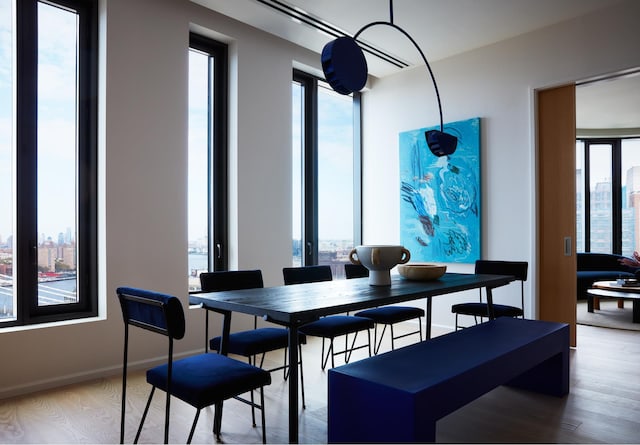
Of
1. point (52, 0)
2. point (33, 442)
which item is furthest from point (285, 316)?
point (52, 0)

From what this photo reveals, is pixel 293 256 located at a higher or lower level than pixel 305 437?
higher

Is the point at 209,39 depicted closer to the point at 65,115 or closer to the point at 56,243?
the point at 65,115

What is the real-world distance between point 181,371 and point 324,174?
12.6ft

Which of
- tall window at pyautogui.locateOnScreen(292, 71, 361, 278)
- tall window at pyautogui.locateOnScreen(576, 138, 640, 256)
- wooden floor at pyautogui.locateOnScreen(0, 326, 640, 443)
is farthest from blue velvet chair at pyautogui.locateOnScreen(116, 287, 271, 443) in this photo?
tall window at pyautogui.locateOnScreen(576, 138, 640, 256)

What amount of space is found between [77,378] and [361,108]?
4.39 metres

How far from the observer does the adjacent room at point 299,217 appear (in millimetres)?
2557

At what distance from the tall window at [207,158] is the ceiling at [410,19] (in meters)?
0.49

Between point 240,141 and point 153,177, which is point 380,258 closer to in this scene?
point 153,177

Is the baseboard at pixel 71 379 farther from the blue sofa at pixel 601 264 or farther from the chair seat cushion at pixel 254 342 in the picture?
the blue sofa at pixel 601 264

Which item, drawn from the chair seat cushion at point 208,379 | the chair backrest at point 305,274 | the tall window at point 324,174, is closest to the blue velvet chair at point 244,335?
the chair backrest at point 305,274

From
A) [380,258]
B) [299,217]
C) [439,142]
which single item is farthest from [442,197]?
[380,258]

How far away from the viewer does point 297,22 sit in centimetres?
443

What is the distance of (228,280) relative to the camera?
3.07 meters

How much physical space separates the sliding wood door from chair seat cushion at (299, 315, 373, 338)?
2.14 metres
